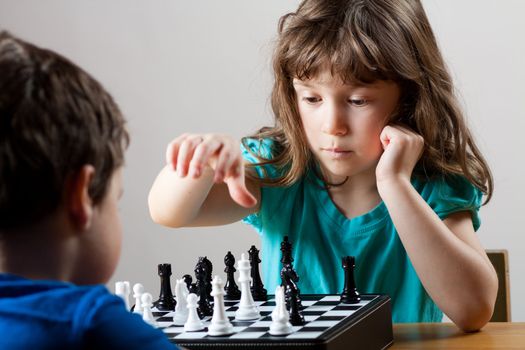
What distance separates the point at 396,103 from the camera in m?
1.93

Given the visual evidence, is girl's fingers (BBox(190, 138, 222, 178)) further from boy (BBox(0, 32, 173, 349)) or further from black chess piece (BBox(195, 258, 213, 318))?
boy (BBox(0, 32, 173, 349))

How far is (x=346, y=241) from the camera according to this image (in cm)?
203

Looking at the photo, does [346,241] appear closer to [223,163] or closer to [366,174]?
[366,174]

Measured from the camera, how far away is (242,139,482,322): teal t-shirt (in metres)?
2.00

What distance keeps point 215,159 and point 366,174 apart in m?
0.54

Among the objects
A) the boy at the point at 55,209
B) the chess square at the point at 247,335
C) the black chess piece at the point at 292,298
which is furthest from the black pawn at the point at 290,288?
the boy at the point at 55,209

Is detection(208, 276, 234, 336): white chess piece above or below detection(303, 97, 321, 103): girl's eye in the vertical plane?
below

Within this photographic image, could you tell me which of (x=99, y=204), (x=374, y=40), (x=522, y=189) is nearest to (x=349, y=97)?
(x=374, y=40)

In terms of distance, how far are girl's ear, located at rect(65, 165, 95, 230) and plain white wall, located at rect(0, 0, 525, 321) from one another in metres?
2.53

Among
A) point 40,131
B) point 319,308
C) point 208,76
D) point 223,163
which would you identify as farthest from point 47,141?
point 208,76

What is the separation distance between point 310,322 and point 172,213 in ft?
1.71

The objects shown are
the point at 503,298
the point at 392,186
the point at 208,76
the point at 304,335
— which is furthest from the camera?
the point at 208,76

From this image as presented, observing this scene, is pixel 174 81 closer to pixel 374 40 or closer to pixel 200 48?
pixel 200 48

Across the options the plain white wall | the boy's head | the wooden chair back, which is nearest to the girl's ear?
the boy's head
